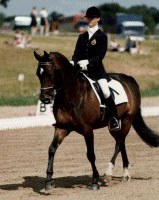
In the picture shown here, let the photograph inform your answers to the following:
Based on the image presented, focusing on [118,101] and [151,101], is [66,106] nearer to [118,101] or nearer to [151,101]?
[118,101]

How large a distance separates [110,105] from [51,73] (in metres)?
1.23

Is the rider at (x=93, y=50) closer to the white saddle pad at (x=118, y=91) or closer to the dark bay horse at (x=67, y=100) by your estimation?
the dark bay horse at (x=67, y=100)

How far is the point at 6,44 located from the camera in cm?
3516

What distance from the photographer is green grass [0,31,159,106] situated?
2892 cm

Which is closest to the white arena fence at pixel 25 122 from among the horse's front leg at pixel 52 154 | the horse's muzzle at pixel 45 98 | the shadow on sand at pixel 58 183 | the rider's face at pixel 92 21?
the shadow on sand at pixel 58 183

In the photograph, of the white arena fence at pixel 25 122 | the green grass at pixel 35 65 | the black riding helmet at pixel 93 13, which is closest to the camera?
the black riding helmet at pixel 93 13

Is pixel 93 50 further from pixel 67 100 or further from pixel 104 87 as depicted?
pixel 67 100

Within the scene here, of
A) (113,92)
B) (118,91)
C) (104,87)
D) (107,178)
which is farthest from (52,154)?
(118,91)

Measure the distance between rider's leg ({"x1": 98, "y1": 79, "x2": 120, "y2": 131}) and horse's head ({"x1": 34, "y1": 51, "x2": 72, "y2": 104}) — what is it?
0.58m

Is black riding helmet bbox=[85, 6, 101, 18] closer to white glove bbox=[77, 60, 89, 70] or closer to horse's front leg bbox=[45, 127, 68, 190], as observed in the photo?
white glove bbox=[77, 60, 89, 70]

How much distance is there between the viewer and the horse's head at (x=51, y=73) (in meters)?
8.38

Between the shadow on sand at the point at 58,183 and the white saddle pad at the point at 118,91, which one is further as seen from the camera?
the white saddle pad at the point at 118,91

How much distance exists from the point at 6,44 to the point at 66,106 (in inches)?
1052

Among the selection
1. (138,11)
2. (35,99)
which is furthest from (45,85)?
(138,11)
